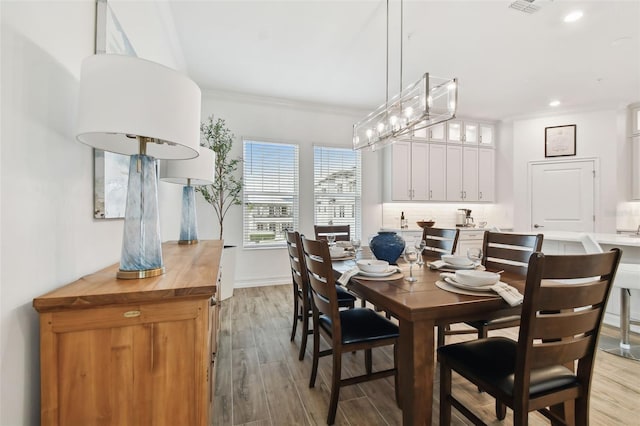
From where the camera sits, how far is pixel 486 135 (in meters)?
5.79

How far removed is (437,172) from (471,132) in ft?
4.05

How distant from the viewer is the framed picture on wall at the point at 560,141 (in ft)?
16.9

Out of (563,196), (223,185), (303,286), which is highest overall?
(223,185)

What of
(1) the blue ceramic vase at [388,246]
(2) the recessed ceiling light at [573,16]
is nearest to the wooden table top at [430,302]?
(1) the blue ceramic vase at [388,246]

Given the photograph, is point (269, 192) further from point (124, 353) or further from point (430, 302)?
point (124, 353)

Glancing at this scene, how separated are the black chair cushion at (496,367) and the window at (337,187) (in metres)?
→ 3.51

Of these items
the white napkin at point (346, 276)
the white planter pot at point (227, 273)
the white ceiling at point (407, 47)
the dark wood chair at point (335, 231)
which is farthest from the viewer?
the white planter pot at point (227, 273)

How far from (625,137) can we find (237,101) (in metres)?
6.62

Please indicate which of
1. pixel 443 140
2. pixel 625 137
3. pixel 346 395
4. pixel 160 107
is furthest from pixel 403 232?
pixel 160 107

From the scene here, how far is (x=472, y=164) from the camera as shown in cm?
561

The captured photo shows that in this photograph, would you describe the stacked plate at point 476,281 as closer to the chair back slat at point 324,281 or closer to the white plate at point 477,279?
the white plate at point 477,279

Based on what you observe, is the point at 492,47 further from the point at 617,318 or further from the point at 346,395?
the point at 346,395

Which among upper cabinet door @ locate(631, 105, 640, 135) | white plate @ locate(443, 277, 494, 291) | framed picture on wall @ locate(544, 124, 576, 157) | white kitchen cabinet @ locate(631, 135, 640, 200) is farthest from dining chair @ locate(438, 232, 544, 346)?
upper cabinet door @ locate(631, 105, 640, 135)

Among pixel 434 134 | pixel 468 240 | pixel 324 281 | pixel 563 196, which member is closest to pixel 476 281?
pixel 324 281
